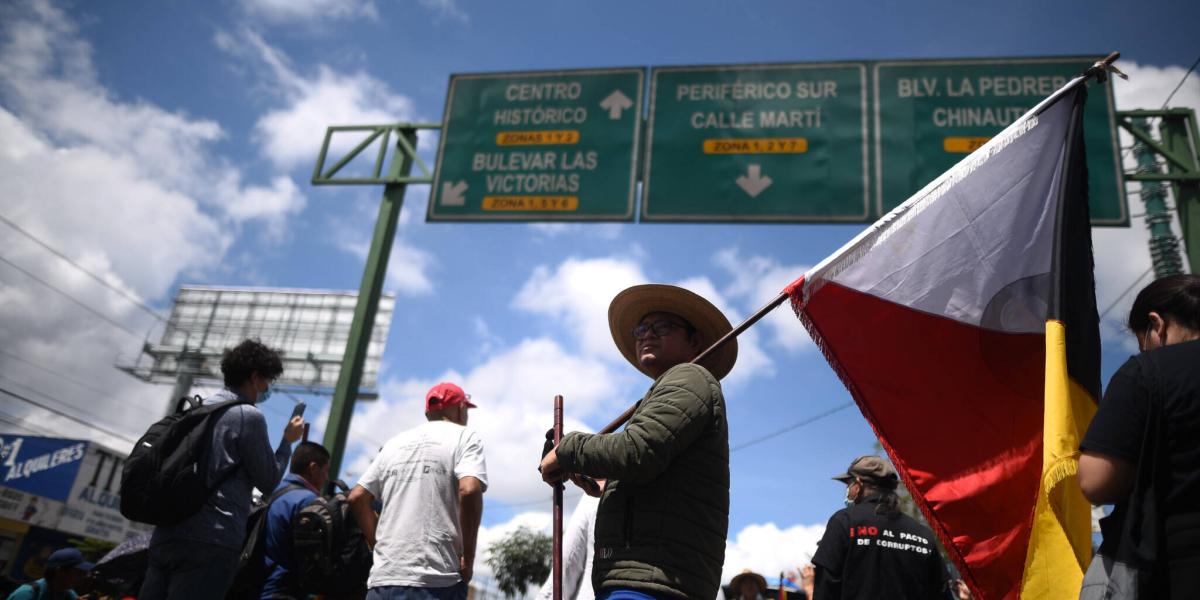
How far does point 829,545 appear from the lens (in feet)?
14.7

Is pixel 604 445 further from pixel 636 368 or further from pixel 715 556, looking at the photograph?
pixel 636 368

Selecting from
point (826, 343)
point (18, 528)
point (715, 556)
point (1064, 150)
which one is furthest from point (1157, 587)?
point (18, 528)

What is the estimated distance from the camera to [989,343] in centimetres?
336

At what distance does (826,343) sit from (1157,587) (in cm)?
179

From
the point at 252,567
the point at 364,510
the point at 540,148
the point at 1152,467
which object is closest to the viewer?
the point at 1152,467

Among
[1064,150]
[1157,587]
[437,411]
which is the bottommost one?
[1157,587]

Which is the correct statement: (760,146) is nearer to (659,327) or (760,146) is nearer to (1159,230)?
(659,327)

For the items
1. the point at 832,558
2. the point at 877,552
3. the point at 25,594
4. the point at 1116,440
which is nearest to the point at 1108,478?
the point at 1116,440

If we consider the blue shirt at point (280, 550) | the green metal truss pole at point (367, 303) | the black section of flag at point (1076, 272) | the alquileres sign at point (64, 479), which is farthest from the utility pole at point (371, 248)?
the alquileres sign at point (64, 479)

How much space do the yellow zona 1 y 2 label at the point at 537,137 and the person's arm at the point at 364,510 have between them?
5650 millimetres

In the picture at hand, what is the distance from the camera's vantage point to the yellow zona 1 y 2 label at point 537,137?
9.09 meters

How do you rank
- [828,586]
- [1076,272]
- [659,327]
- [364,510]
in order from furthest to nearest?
[828,586]
[364,510]
[1076,272]
[659,327]

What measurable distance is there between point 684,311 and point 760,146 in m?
5.84

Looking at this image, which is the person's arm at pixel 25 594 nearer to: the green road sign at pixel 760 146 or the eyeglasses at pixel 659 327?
the green road sign at pixel 760 146
